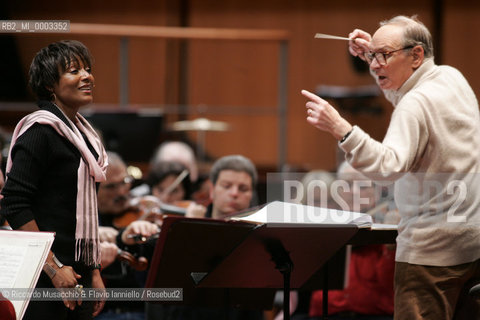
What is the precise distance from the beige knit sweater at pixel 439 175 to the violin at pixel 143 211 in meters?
1.73

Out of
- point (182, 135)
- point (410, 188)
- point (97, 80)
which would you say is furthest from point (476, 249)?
point (97, 80)

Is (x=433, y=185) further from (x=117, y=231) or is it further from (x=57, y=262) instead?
(x=117, y=231)

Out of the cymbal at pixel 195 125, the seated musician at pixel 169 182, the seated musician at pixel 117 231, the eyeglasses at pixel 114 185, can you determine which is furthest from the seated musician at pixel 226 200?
the cymbal at pixel 195 125

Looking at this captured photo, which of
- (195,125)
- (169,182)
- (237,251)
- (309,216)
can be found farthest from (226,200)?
(195,125)

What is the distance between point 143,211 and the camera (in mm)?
3863

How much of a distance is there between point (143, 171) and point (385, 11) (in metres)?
4.07

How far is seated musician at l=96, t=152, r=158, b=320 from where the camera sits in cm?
293

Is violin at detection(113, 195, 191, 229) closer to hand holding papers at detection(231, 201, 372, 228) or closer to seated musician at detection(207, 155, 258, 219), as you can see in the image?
seated musician at detection(207, 155, 258, 219)

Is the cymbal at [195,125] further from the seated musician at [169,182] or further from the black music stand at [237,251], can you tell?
the black music stand at [237,251]

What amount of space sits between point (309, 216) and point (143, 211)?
1.79m

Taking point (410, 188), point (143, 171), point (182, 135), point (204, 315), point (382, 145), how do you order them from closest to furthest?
point (382, 145) < point (410, 188) < point (204, 315) < point (143, 171) < point (182, 135)

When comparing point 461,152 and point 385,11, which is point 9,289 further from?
point 385,11

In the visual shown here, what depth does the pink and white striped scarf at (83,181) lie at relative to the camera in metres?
2.02

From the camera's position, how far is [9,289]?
6.27 feet
